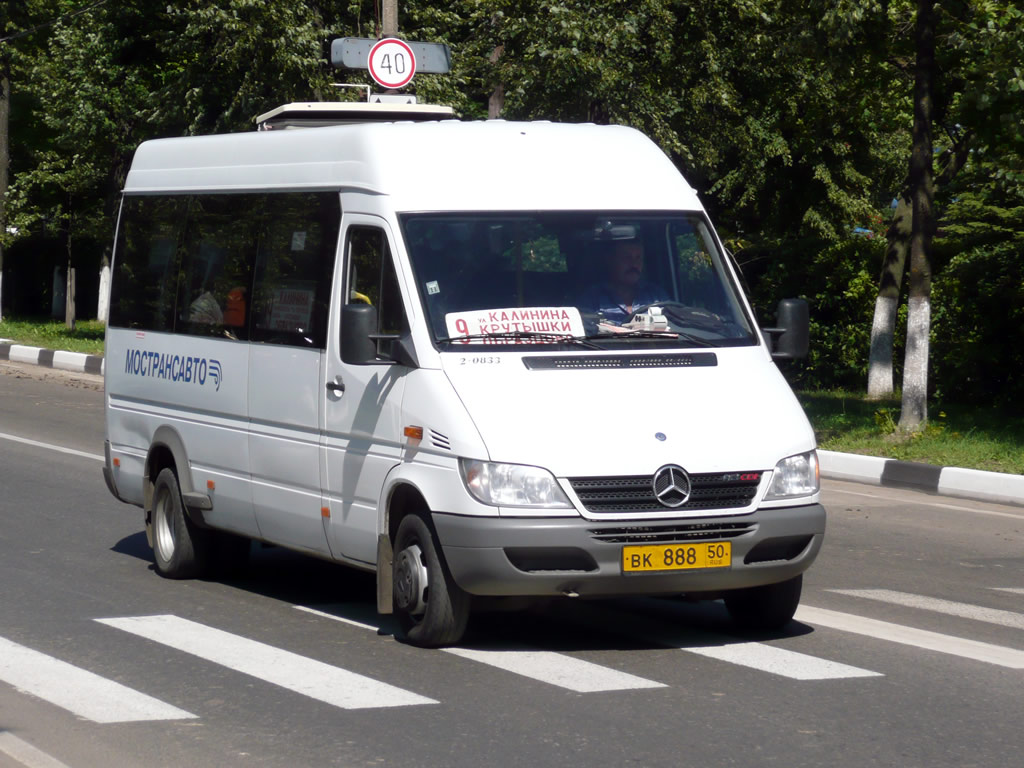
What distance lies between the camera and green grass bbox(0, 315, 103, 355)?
31.3 metres

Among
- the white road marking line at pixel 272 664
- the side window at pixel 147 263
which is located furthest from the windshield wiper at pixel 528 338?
the side window at pixel 147 263

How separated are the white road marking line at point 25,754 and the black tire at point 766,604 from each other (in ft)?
11.3

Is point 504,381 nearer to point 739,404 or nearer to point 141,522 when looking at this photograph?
point 739,404

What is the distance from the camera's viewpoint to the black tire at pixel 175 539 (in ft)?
31.7

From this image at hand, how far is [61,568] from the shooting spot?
388 inches

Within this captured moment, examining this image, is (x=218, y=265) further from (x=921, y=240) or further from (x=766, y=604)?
(x=921, y=240)

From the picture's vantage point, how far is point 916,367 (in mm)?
17141

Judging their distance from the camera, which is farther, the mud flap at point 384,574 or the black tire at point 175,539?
the black tire at point 175,539

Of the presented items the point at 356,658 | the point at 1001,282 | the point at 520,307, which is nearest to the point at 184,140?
the point at 520,307

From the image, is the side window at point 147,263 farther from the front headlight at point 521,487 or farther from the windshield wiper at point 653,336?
the front headlight at point 521,487

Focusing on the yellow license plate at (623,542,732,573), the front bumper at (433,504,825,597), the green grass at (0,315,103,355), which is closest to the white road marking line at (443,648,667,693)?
the front bumper at (433,504,825,597)

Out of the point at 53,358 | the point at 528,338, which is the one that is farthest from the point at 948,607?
the point at 53,358

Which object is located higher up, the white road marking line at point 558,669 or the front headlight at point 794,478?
the front headlight at point 794,478

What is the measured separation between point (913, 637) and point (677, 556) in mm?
1521
